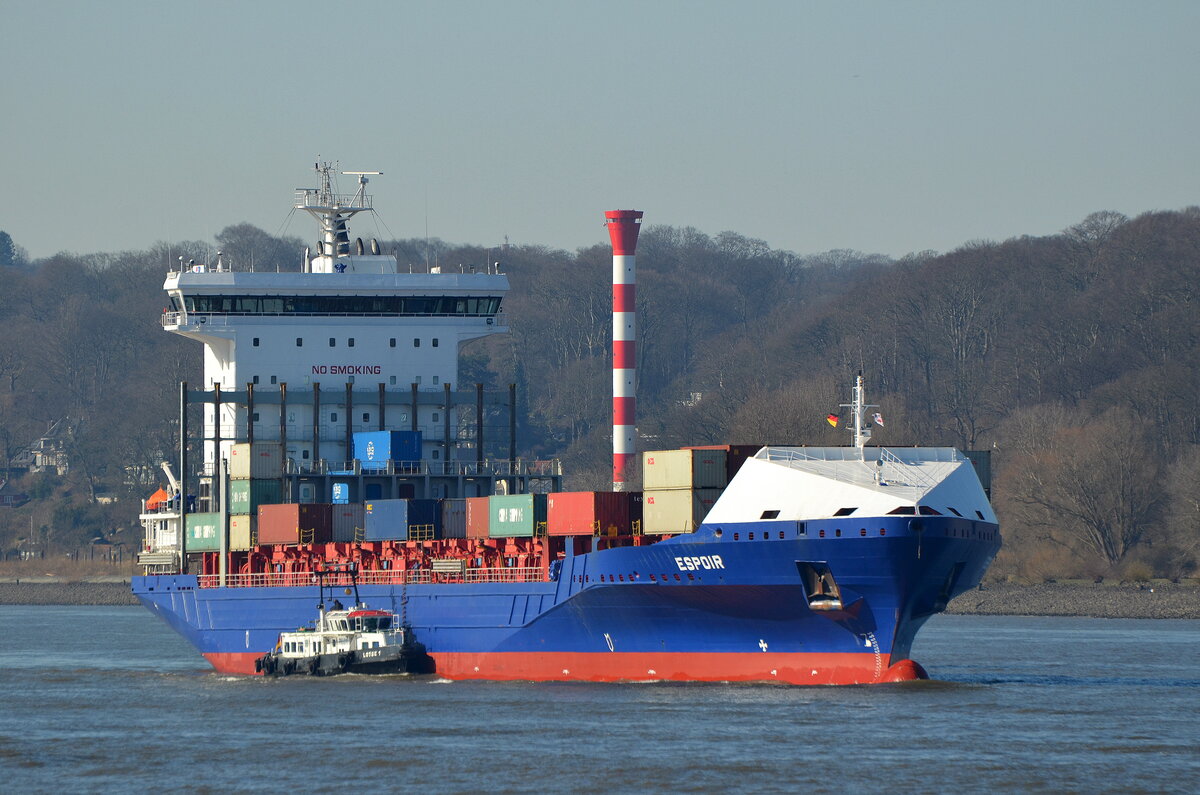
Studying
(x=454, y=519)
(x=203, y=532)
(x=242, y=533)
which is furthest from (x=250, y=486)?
(x=454, y=519)

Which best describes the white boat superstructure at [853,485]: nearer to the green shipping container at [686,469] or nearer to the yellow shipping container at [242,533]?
the green shipping container at [686,469]

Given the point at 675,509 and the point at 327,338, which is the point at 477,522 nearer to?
the point at 675,509

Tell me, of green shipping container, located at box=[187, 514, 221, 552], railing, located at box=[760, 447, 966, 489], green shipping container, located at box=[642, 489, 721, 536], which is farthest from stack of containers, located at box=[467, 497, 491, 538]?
green shipping container, located at box=[187, 514, 221, 552]

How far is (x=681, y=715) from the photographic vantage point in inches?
1571

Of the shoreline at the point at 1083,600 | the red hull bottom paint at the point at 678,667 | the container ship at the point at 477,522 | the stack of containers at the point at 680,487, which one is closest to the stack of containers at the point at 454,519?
the container ship at the point at 477,522

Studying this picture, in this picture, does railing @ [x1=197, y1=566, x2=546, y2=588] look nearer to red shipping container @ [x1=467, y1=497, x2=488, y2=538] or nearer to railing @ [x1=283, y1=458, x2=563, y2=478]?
red shipping container @ [x1=467, y1=497, x2=488, y2=538]

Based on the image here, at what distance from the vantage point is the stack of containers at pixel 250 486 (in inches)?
2167

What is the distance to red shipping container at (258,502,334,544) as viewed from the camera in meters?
52.2

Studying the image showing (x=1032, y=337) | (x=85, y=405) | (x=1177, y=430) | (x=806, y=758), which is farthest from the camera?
(x=85, y=405)

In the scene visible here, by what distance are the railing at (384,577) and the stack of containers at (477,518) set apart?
912 mm

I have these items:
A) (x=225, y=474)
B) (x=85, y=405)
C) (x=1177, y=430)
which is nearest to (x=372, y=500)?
(x=225, y=474)

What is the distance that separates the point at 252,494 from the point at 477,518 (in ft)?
28.6

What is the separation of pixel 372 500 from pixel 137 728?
15202 millimetres

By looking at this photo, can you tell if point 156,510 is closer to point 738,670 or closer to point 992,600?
point 738,670
